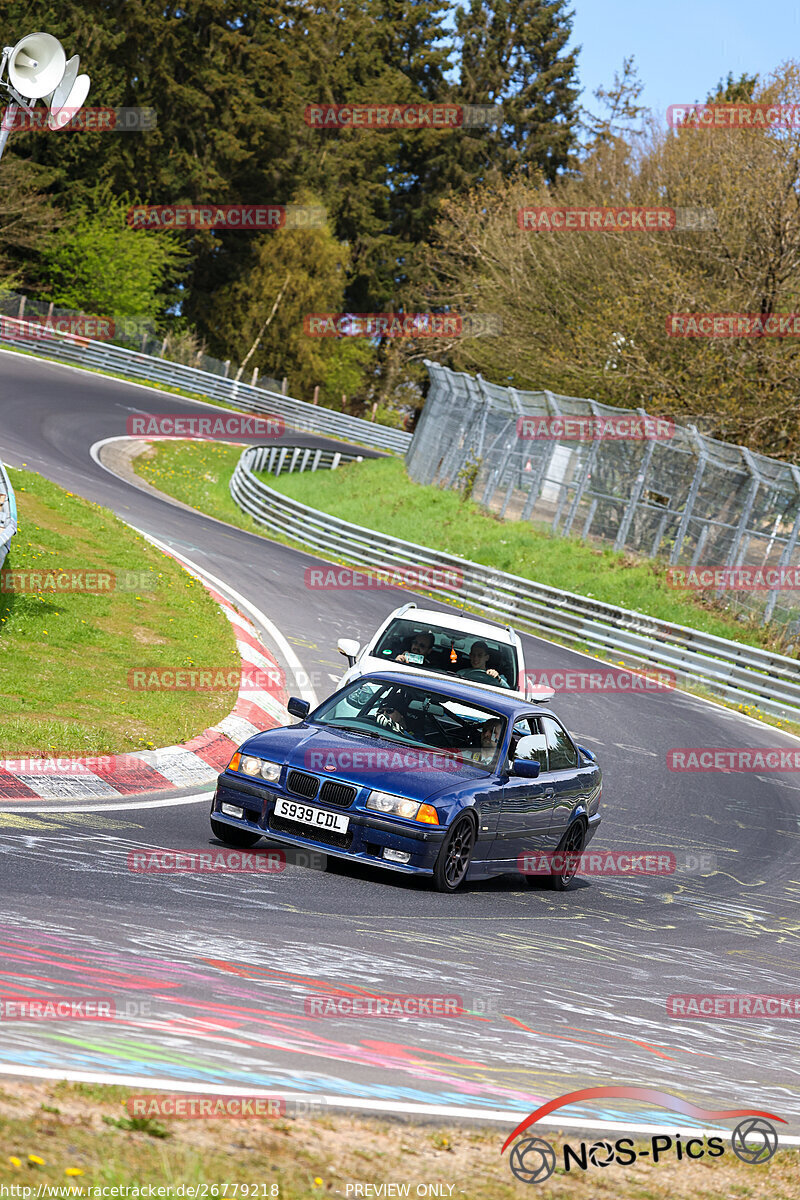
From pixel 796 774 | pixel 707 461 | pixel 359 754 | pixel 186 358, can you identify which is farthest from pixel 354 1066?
pixel 186 358

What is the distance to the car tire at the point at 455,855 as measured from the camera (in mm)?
9070

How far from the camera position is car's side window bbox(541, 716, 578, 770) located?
35.8 ft

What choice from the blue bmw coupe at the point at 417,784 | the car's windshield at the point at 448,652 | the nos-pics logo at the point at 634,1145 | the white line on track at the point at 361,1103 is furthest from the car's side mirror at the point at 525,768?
the white line on track at the point at 361,1103

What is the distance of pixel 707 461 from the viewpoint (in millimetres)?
29344

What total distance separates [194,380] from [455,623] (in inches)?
1744

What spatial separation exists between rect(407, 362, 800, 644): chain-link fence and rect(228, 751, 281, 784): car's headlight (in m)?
19.9

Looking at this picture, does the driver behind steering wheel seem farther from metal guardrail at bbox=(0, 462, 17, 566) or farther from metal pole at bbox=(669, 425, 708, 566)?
metal pole at bbox=(669, 425, 708, 566)

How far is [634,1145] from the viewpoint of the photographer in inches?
189

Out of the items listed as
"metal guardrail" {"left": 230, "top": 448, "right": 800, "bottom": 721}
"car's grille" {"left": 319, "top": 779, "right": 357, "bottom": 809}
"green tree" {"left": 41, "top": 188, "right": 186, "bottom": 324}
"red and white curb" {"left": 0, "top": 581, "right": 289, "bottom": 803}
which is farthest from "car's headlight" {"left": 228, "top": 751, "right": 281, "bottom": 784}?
"green tree" {"left": 41, "top": 188, "right": 186, "bottom": 324}

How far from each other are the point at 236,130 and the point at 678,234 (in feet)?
125

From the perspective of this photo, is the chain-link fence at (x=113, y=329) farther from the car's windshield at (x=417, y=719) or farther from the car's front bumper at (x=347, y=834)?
the car's front bumper at (x=347, y=834)

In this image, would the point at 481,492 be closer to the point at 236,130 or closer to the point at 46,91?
the point at 46,91

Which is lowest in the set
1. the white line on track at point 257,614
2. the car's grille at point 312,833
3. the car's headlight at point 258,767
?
the white line on track at point 257,614

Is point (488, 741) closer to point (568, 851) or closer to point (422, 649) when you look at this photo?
point (568, 851)
